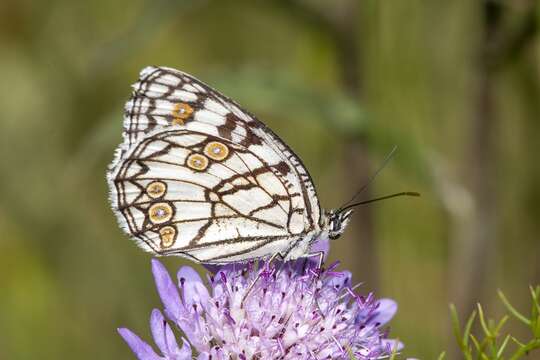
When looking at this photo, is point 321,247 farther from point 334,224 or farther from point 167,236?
point 167,236

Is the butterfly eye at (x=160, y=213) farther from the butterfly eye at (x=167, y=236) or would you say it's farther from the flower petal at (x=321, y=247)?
the flower petal at (x=321, y=247)

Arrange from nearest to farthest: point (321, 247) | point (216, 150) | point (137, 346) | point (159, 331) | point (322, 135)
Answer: point (137, 346), point (159, 331), point (216, 150), point (321, 247), point (322, 135)

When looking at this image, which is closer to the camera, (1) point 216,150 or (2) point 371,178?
(1) point 216,150

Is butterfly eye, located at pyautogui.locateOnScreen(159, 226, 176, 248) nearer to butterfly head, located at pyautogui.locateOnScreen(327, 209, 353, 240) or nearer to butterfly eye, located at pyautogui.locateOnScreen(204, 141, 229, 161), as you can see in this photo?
butterfly eye, located at pyautogui.locateOnScreen(204, 141, 229, 161)

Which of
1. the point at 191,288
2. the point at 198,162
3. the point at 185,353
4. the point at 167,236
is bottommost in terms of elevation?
the point at 185,353

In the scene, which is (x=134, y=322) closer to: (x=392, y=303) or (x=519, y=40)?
(x=392, y=303)

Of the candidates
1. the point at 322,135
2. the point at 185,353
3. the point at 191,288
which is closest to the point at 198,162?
the point at 191,288

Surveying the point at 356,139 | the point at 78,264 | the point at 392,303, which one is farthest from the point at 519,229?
the point at 78,264
